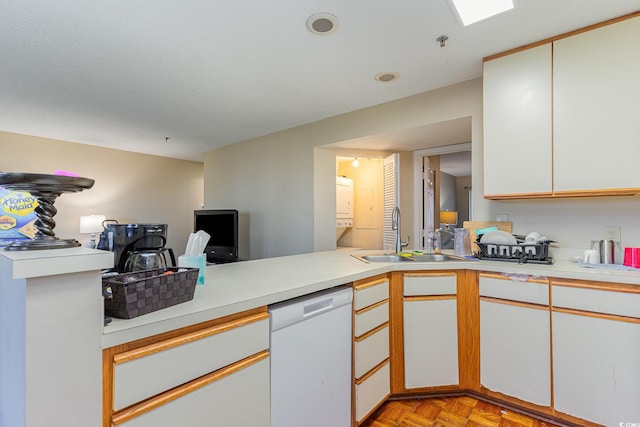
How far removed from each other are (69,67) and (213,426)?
2.63 metres

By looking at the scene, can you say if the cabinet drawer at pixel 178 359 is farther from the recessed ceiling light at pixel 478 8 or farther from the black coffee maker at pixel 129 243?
the recessed ceiling light at pixel 478 8

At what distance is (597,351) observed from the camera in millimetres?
1560

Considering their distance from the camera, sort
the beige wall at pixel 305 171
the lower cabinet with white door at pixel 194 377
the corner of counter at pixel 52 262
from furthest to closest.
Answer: the beige wall at pixel 305 171, the lower cabinet with white door at pixel 194 377, the corner of counter at pixel 52 262

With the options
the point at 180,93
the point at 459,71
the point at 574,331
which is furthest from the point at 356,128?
the point at 574,331

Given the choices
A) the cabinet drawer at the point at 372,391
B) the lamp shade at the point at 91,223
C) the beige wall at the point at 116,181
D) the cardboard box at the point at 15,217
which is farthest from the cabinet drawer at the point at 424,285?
the beige wall at the point at 116,181

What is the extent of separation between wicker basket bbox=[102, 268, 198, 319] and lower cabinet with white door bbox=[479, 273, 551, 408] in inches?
68.1

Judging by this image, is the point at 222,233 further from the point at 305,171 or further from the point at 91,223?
the point at 91,223

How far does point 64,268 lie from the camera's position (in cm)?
73

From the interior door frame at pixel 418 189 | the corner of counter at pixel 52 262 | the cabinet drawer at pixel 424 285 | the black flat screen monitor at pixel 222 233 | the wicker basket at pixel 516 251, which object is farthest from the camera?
the black flat screen monitor at pixel 222 233

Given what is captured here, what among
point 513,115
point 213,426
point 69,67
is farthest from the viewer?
point 69,67

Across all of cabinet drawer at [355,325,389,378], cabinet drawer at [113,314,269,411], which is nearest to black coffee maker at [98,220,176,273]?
cabinet drawer at [113,314,269,411]

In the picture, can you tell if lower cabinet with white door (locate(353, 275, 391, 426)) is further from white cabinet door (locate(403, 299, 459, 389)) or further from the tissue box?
the tissue box

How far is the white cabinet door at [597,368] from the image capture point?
1.49 metres

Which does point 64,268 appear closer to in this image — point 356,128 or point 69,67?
point 69,67
